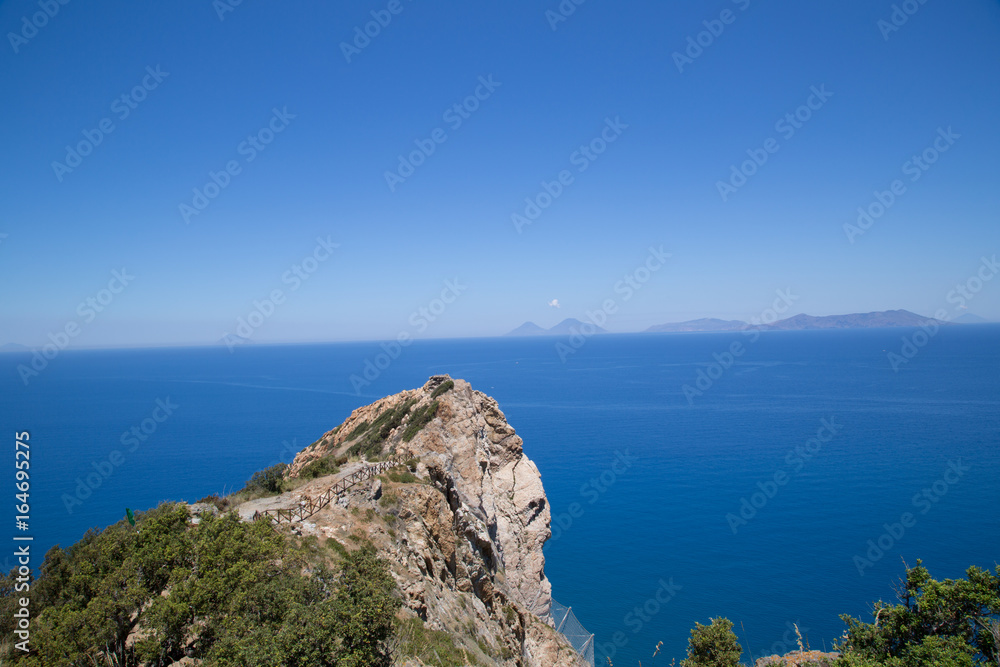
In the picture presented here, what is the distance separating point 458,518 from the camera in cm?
2658

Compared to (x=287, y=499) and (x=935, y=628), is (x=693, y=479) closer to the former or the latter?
(x=935, y=628)

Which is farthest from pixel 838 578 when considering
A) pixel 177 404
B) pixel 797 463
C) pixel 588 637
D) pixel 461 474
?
pixel 177 404

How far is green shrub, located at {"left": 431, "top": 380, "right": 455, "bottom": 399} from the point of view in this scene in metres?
41.1

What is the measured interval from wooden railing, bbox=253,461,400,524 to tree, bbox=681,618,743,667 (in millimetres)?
16205

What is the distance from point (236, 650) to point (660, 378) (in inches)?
6547

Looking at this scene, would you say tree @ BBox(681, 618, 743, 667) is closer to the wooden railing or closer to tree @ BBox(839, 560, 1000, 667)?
tree @ BBox(839, 560, 1000, 667)

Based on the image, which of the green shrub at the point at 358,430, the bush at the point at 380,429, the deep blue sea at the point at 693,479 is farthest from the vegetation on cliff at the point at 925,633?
the green shrub at the point at 358,430

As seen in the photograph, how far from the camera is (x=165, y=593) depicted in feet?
46.8

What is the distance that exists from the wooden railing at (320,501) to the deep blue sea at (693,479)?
2544 cm

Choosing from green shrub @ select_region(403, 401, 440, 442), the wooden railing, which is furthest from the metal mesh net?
the wooden railing

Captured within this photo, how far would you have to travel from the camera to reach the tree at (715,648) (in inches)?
770

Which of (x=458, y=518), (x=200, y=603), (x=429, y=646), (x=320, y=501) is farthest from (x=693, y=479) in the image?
(x=200, y=603)

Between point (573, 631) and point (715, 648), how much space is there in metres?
18.8

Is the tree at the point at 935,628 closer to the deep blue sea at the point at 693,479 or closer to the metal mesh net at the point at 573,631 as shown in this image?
the metal mesh net at the point at 573,631
